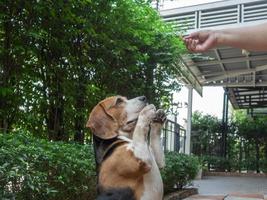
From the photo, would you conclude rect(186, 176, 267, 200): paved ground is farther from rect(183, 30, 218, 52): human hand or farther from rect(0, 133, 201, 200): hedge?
rect(183, 30, 218, 52): human hand

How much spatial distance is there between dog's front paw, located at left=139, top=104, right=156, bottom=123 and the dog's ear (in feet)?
0.57

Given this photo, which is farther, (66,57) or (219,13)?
(219,13)

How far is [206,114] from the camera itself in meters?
20.4

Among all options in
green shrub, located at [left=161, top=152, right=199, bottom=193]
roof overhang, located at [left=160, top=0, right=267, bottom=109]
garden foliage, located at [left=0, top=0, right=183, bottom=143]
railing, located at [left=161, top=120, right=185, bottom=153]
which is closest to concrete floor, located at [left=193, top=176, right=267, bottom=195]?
green shrub, located at [left=161, top=152, right=199, bottom=193]

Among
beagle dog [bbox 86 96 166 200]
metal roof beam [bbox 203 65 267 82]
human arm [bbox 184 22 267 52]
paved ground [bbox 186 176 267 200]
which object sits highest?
metal roof beam [bbox 203 65 267 82]

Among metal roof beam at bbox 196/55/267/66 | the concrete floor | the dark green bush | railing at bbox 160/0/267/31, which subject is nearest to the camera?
the concrete floor

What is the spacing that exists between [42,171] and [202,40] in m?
2.47

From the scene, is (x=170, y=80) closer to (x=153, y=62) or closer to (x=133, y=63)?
(x=153, y=62)

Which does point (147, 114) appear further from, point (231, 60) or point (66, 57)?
Result: point (231, 60)

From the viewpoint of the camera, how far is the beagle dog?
8.30 ft

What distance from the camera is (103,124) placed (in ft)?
8.86

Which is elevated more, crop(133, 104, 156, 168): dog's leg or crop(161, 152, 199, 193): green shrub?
crop(133, 104, 156, 168): dog's leg

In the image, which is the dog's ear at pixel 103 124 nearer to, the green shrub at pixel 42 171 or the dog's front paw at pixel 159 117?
the dog's front paw at pixel 159 117

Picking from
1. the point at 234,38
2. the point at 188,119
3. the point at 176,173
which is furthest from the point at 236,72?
the point at 234,38
